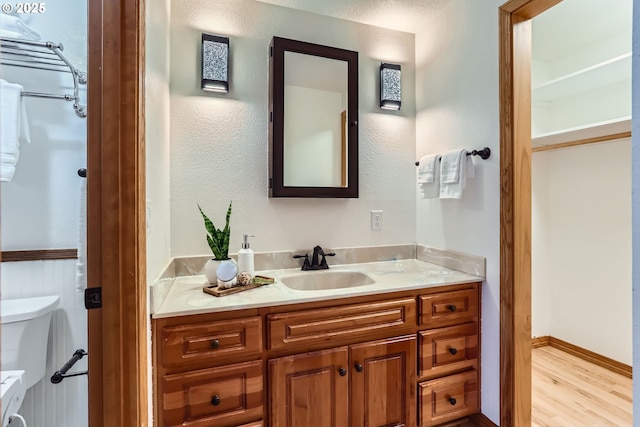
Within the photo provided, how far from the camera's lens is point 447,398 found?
5.41 feet

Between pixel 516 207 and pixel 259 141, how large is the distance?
1.38m

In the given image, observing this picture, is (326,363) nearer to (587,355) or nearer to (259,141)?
(259,141)

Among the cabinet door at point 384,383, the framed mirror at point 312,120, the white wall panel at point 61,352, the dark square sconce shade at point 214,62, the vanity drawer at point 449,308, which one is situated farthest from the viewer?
the framed mirror at point 312,120

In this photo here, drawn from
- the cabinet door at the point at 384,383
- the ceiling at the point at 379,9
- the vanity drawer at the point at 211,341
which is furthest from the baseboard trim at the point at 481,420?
the ceiling at the point at 379,9

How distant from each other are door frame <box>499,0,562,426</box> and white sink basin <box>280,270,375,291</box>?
70 cm

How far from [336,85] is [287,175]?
2.06 ft

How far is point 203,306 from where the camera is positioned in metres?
1.26

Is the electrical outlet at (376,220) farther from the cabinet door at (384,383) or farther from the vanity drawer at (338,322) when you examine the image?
the cabinet door at (384,383)

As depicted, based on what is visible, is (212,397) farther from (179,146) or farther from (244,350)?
(179,146)

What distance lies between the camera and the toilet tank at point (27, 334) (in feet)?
4.03

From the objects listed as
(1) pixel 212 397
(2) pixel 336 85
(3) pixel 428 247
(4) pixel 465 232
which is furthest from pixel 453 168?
(1) pixel 212 397

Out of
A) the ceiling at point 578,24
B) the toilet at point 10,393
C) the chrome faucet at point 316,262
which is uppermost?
the ceiling at point 578,24

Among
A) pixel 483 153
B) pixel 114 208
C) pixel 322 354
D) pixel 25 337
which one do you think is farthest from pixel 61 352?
pixel 483 153

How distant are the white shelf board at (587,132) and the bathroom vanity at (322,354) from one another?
120 cm
